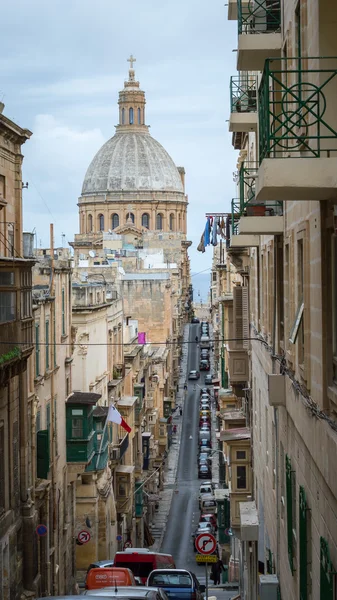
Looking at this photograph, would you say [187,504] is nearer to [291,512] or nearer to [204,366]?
[291,512]

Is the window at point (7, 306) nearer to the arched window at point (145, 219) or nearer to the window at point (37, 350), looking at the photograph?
the window at point (37, 350)

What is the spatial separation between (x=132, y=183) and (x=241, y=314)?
104129mm

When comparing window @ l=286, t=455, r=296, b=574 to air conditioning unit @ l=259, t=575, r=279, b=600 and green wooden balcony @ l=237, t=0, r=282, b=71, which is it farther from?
green wooden balcony @ l=237, t=0, r=282, b=71

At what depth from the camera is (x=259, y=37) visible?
14.0 m

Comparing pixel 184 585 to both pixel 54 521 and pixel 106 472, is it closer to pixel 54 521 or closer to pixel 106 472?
pixel 54 521

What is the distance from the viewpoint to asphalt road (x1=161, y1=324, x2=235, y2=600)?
42.9m

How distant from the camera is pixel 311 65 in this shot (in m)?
9.39

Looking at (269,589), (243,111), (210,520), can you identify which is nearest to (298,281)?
(269,589)

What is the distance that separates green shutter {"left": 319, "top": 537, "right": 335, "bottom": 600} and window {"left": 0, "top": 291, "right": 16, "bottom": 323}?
435 inches

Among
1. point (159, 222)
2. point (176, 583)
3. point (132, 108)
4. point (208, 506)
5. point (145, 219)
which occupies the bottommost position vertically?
point (208, 506)

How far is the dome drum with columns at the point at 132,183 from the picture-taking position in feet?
429

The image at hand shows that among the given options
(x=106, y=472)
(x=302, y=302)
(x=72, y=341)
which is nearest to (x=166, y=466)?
(x=106, y=472)

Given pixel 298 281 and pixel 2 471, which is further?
pixel 2 471

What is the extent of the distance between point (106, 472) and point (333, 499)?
27249 millimetres
